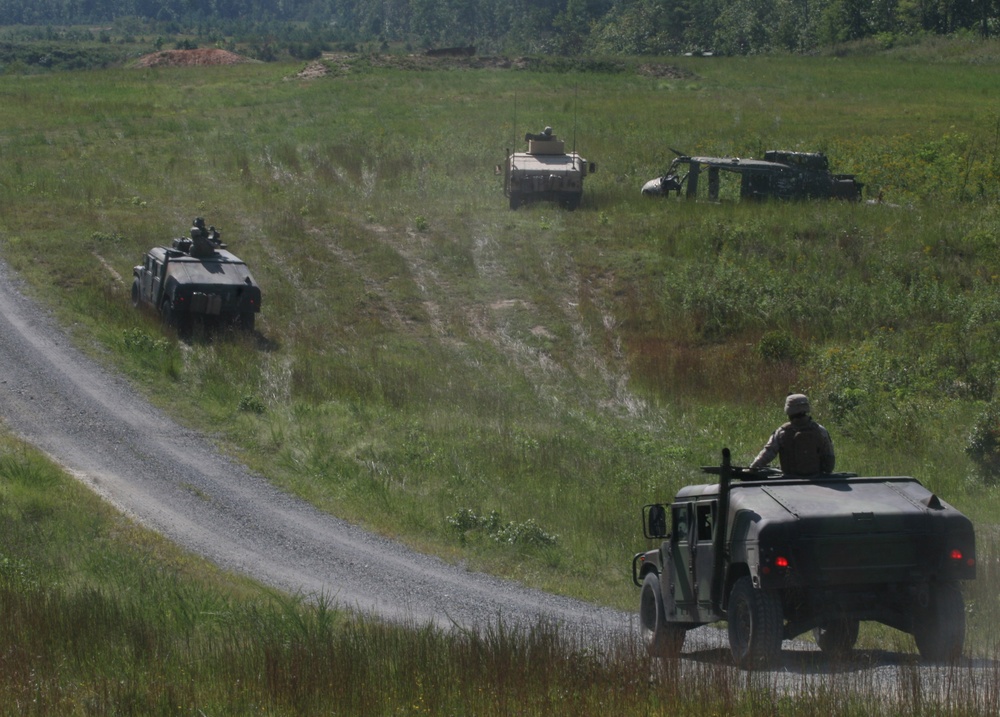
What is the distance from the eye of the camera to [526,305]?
27.6 metres

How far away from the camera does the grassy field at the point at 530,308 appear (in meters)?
17.3

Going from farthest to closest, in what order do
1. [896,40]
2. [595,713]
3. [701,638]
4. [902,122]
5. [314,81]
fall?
[896,40] < [314,81] < [902,122] < [701,638] < [595,713]

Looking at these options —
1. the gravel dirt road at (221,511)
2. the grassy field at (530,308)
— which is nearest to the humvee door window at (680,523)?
the gravel dirt road at (221,511)

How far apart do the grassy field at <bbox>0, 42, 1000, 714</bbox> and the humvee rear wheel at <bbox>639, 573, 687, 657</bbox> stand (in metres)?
2.03

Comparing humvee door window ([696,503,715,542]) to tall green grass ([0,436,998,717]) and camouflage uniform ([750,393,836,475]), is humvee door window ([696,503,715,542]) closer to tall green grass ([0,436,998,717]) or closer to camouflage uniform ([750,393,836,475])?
camouflage uniform ([750,393,836,475])

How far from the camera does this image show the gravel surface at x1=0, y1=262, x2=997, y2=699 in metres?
9.10

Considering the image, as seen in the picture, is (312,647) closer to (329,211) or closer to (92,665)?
(92,665)

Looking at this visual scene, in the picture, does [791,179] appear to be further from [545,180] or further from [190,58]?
[190,58]

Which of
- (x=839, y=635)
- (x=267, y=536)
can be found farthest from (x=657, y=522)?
(x=267, y=536)

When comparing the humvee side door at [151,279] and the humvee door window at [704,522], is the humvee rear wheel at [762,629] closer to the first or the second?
the humvee door window at [704,522]

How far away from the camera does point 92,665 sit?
9016mm

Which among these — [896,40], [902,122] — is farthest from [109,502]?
[896,40]

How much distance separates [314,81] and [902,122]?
3280cm

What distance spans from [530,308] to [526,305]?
0.22m
